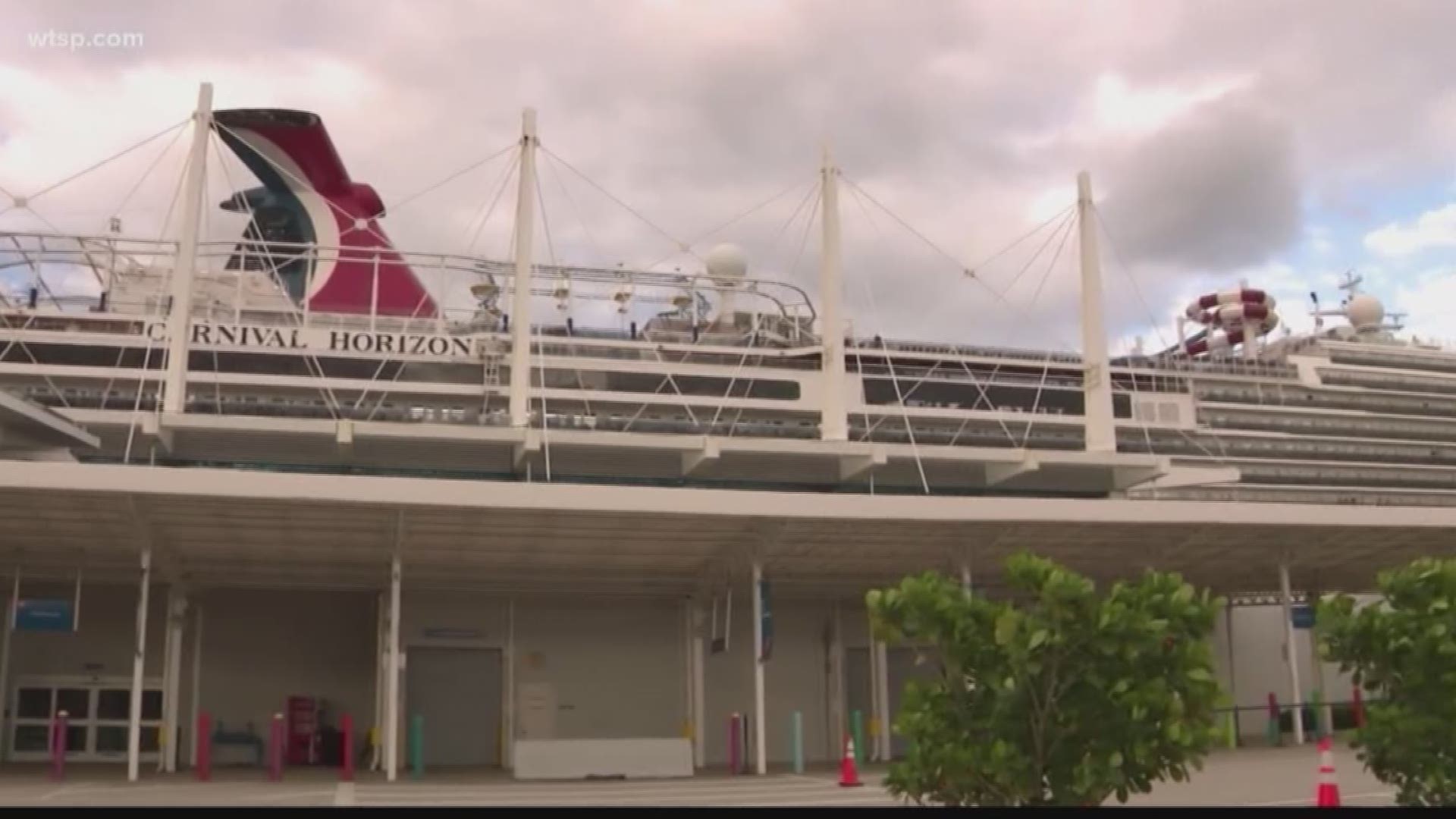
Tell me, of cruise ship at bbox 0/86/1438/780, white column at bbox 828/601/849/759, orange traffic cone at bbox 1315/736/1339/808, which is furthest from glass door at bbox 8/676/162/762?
orange traffic cone at bbox 1315/736/1339/808

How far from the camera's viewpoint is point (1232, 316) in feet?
211

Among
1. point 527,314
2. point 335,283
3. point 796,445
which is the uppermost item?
point 335,283

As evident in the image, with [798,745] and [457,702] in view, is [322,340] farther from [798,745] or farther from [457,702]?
[798,745]

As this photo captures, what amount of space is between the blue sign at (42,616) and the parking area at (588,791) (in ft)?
7.09

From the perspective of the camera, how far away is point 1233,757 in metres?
22.7

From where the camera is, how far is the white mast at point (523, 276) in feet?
105

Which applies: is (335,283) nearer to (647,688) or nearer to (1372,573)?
(647,688)

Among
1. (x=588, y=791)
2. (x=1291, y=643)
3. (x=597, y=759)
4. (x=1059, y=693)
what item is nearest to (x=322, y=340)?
(x=597, y=759)

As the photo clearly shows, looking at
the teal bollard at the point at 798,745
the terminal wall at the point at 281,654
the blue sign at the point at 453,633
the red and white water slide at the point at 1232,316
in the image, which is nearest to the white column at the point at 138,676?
the terminal wall at the point at 281,654

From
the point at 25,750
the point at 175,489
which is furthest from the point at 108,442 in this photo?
the point at 175,489


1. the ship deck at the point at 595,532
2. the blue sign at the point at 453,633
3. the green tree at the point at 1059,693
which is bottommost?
the green tree at the point at 1059,693

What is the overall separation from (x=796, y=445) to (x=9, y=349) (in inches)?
886

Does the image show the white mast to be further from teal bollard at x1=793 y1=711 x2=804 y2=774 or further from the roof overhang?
teal bollard at x1=793 y1=711 x2=804 y2=774

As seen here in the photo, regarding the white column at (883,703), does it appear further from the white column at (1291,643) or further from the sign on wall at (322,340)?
the sign on wall at (322,340)
